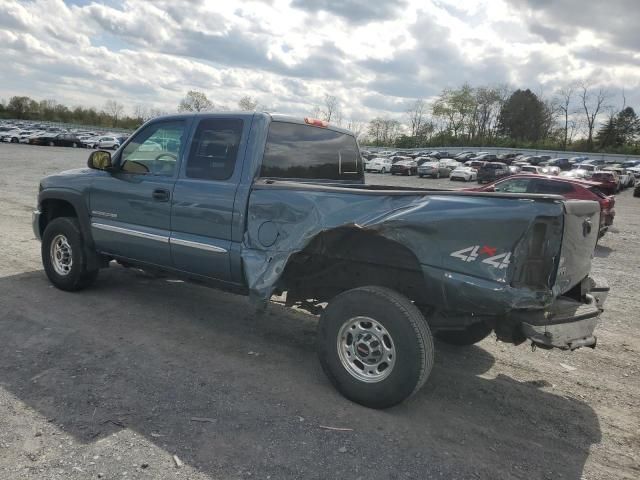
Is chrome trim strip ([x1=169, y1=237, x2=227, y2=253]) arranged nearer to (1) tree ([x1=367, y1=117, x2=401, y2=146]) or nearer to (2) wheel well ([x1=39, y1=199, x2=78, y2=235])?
(2) wheel well ([x1=39, y1=199, x2=78, y2=235])

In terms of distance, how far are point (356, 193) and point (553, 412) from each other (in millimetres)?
2180

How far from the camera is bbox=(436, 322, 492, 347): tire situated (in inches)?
185

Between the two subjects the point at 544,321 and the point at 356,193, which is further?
the point at 356,193

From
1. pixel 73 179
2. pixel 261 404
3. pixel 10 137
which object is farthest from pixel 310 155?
pixel 10 137

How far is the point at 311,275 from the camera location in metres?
4.22

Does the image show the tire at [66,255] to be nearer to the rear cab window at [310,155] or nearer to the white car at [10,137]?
the rear cab window at [310,155]

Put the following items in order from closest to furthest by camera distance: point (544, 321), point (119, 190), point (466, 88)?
point (544, 321)
point (119, 190)
point (466, 88)

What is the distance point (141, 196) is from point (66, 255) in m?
1.55

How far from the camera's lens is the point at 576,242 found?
11.0 ft

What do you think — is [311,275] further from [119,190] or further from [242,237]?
[119,190]

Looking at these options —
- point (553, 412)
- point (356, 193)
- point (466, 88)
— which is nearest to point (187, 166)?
point (356, 193)

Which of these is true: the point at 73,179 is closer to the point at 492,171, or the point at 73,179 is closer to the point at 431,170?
the point at 492,171

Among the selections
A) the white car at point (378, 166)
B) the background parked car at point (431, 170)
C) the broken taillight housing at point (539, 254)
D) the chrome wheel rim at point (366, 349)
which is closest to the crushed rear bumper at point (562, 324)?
the broken taillight housing at point (539, 254)

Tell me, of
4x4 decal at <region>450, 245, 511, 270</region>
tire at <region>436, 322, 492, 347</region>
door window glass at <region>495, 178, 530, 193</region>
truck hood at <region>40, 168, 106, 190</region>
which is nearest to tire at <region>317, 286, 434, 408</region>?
4x4 decal at <region>450, 245, 511, 270</region>
